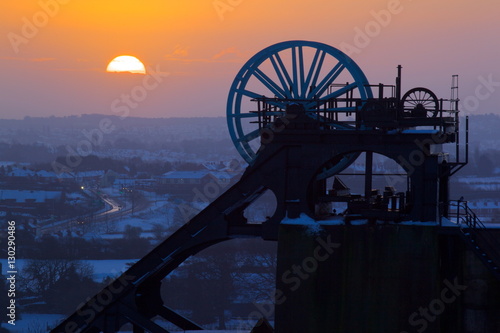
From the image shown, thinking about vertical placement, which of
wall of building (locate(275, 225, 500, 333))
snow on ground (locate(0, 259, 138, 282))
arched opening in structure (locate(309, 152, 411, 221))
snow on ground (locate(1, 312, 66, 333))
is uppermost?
arched opening in structure (locate(309, 152, 411, 221))

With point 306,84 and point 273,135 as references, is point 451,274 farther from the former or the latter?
point 306,84

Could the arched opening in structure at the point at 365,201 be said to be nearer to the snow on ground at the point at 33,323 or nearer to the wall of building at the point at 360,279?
the wall of building at the point at 360,279

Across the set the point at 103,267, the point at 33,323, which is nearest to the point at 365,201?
the point at 33,323

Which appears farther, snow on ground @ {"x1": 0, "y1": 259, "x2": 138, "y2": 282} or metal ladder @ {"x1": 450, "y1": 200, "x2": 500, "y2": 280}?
snow on ground @ {"x1": 0, "y1": 259, "x2": 138, "y2": 282}

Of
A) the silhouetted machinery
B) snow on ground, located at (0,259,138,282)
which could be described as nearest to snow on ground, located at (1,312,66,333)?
snow on ground, located at (0,259,138,282)

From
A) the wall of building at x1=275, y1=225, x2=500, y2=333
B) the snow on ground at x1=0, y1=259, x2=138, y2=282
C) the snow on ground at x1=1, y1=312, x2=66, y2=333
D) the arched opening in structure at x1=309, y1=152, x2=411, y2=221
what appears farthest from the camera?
the snow on ground at x1=0, y1=259, x2=138, y2=282

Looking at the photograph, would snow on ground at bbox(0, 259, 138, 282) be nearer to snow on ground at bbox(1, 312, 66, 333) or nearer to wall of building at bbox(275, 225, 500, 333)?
snow on ground at bbox(1, 312, 66, 333)

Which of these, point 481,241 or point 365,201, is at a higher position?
point 365,201

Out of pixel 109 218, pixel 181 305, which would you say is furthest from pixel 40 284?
pixel 109 218

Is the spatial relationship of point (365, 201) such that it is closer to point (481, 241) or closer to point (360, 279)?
point (360, 279)
